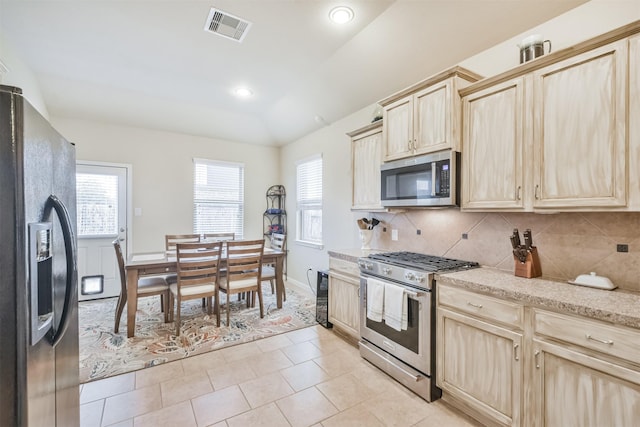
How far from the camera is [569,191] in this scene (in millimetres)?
1684

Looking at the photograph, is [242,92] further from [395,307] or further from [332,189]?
[395,307]

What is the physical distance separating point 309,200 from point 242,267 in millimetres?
1811

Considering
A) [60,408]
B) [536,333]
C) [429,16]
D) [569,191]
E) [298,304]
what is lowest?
[298,304]

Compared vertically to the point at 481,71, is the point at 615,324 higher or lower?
lower

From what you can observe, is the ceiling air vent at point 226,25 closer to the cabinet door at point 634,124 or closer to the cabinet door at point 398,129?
the cabinet door at point 398,129

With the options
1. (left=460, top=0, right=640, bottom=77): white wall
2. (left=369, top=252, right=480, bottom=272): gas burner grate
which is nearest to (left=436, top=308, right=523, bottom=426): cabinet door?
(left=369, top=252, right=480, bottom=272): gas burner grate

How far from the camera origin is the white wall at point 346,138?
5.84 ft

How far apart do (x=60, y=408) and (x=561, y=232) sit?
2.91 meters

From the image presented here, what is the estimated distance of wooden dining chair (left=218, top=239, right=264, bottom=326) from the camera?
11.2 ft

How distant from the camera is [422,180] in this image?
96.4 inches

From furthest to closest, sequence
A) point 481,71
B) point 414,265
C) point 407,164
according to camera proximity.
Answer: point 407,164, point 481,71, point 414,265

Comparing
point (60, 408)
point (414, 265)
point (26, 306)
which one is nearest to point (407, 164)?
point (414, 265)

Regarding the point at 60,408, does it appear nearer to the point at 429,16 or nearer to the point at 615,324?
the point at 615,324

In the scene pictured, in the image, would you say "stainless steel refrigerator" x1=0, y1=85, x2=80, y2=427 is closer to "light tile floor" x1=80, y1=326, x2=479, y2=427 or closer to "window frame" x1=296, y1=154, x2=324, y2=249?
"light tile floor" x1=80, y1=326, x2=479, y2=427
